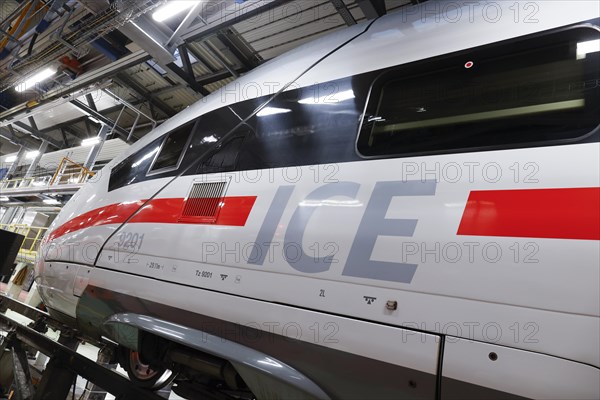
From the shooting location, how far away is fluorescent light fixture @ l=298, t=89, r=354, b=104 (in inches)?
75.3

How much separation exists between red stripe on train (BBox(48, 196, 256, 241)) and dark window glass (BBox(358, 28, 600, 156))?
777mm

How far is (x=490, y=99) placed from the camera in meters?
1.57

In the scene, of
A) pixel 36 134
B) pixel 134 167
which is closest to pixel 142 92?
pixel 36 134

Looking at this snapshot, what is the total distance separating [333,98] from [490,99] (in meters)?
0.80

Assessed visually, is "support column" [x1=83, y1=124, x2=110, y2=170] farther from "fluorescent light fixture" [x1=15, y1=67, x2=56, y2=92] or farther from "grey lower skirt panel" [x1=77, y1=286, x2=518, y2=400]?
"grey lower skirt panel" [x1=77, y1=286, x2=518, y2=400]

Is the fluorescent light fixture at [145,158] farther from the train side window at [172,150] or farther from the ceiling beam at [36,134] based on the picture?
the ceiling beam at [36,134]

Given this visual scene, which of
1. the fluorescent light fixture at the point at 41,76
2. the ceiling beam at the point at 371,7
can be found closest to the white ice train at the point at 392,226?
the ceiling beam at the point at 371,7

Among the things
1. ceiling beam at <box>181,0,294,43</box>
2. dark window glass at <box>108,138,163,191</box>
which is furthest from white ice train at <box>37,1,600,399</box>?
ceiling beam at <box>181,0,294,43</box>

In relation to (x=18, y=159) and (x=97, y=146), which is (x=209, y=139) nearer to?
(x=97, y=146)

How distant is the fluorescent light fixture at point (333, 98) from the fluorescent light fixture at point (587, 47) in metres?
0.99

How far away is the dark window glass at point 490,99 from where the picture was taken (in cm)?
136

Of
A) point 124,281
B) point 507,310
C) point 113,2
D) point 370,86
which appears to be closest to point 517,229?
point 507,310

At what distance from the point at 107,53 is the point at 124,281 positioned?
20.5 ft

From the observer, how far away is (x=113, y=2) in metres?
4.50
